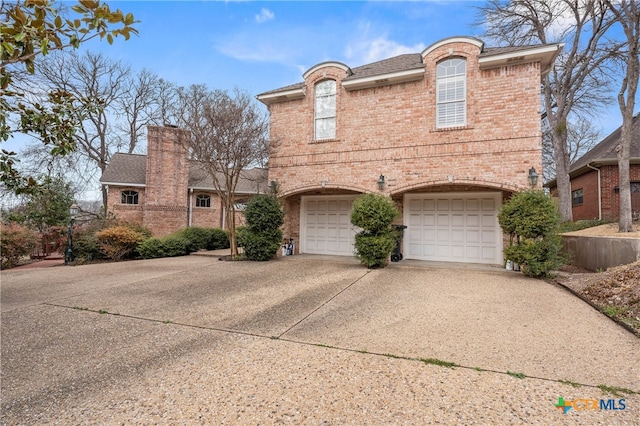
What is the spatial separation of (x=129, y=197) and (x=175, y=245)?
662 cm

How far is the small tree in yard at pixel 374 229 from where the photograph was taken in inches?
337

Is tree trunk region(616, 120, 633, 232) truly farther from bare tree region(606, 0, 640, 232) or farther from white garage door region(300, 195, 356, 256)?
white garage door region(300, 195, 356, 256)

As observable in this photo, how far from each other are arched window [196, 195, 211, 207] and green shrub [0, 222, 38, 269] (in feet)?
26.4

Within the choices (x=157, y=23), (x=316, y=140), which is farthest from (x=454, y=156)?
(x=157, y=23)

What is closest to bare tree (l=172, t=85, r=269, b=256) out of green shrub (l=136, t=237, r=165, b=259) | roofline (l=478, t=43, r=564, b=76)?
green shrub (l=136, t=237, r=165, b=259)

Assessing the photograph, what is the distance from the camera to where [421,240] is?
10.5 meters

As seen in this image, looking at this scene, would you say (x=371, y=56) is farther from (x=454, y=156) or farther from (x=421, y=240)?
(x=421, y=240)

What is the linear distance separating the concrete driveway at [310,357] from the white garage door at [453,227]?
378cm

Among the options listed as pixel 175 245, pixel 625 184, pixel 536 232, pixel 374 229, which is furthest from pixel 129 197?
pixel 625 184

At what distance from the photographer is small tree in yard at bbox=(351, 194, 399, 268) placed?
8570 mm

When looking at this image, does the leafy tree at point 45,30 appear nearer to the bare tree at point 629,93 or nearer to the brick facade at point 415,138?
the brick facade at point 415,138

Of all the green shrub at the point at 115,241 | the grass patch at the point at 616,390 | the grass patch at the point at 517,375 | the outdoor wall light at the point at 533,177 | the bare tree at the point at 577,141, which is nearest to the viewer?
the grass patch at the point at 616,390

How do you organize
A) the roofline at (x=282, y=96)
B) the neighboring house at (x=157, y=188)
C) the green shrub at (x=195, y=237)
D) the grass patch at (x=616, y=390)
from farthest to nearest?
the neighboring house at (x=157, y=188), the green shrub at (x=195, y=237), the roofline at (x=282, y=96), the grass patch at (x=616, y=390)

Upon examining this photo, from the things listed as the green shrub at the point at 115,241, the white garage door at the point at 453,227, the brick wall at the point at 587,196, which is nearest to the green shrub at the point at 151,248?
the green shrub at the point at 115,241
